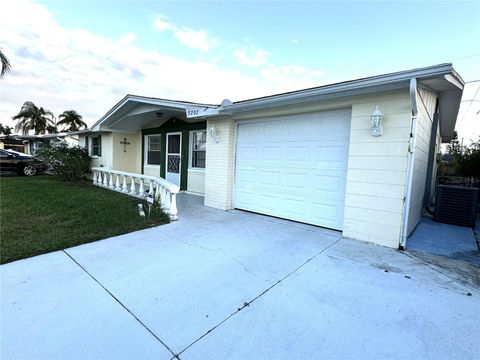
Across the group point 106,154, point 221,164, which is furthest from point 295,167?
point 106,154

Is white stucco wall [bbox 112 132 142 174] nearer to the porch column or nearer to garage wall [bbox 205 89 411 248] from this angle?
the porch column

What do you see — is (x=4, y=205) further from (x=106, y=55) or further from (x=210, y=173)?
(x=106, y=55)

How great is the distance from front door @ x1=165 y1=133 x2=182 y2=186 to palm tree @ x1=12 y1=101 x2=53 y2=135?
26915mm

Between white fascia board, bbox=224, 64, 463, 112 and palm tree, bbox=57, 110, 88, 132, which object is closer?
white fascia board, bbox=224, 64, 463, 112

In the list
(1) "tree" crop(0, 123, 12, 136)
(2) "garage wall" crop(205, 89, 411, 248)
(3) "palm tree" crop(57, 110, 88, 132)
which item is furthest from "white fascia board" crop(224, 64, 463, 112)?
(1) "tree" crop(0, 123, 12, 136)

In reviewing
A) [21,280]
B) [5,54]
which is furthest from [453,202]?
[5,54]

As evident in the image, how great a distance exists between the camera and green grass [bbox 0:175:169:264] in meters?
3.54

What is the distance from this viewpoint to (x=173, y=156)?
30.0 feet

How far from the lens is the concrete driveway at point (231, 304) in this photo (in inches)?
68.9

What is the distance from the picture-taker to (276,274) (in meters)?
2.89

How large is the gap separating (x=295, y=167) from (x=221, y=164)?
6.77 ft

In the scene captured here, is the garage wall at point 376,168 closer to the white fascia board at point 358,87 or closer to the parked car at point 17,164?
the white fascia board at point 358,87

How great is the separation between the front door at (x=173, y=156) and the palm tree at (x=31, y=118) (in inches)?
1060

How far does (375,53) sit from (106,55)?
995cm
